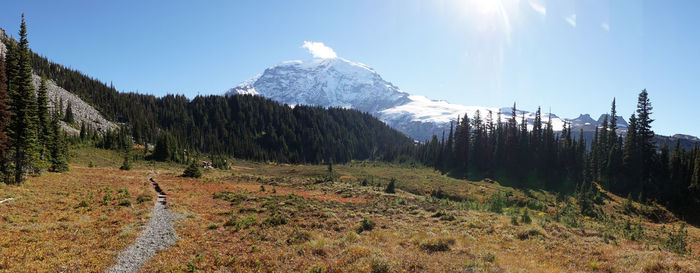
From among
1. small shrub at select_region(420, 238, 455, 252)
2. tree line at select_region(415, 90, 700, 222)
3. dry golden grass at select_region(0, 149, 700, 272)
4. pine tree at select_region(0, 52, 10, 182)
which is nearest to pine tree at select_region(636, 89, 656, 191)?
tree line at select_region(415, 90, 700, 222)

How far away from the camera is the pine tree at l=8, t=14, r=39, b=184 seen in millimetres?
27922

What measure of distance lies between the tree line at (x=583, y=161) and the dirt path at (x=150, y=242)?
4845cm

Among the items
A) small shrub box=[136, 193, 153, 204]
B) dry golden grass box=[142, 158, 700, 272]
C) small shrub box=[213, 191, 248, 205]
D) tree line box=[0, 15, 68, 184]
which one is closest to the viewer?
dry golden grass box=[142, 158, 700, 272]

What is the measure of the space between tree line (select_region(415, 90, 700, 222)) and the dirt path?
48.4 metres

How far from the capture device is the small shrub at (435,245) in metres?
14.8

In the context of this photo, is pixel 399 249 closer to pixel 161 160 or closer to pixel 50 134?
pixel 50 134

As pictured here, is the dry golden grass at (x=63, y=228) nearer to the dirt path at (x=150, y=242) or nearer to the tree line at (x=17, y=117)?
the dirt path at (x=150, y=242)

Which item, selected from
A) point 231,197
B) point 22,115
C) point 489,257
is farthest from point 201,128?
point 489,257

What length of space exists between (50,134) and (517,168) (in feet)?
322

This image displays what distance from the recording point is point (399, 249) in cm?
1435

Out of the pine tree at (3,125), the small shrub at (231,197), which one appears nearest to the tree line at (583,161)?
the small shrub at (231,197)

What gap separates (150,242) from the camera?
46.8ft

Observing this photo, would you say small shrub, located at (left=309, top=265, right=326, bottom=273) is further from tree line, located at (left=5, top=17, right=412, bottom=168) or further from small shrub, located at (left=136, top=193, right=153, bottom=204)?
tree line, located at (left=5, top=17, right=412, bottom=168)

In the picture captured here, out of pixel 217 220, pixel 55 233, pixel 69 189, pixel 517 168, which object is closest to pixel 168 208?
pixel 217 220
